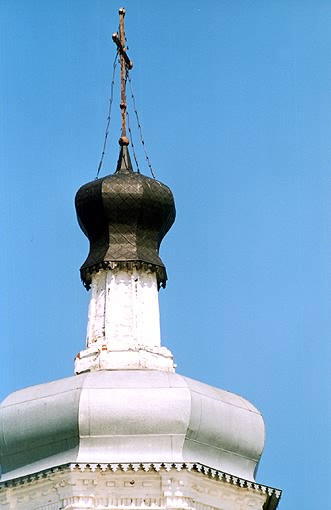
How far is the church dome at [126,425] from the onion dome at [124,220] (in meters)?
2.46

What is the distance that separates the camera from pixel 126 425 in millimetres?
25359

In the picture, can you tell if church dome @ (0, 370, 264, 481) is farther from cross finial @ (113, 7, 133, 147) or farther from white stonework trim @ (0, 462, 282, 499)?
cross finial @ (113, 7, 133, 147)

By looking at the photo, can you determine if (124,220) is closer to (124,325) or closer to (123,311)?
(123,311)

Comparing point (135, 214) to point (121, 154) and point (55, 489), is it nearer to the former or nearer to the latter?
point (121, 154)

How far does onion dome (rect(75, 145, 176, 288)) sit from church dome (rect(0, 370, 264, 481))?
8.06 feet

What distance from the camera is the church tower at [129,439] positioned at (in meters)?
Answer: 25.0

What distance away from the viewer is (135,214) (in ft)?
92.6

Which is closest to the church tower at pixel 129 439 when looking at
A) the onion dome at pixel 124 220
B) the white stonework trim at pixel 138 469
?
the white stonework trim at pixel 138 469

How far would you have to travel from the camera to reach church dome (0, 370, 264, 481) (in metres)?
25.3

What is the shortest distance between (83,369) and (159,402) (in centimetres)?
198

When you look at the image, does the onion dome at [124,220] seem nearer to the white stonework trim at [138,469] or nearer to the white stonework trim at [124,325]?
the white stonework trim at [124,325]

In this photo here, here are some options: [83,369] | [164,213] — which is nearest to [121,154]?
[164,213]

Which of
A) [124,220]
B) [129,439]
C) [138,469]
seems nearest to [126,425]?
[129,439]

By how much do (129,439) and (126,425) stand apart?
199 mm
